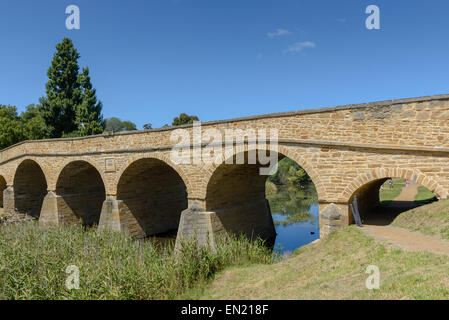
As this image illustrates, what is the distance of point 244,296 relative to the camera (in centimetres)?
628

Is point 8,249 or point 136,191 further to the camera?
point 136,191

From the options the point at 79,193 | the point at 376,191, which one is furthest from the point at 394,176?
the point at 79,193

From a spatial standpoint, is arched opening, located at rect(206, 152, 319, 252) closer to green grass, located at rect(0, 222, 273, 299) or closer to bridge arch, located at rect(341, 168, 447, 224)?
bridge arch, located at rect(341, 168, 447, 224)

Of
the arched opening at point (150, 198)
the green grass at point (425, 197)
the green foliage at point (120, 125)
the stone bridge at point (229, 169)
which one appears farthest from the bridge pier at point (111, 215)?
the green foliage at point (120, 125)

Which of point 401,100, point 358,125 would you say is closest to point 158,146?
point 358,125

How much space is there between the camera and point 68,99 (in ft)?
89.0

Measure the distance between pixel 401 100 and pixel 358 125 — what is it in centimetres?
124

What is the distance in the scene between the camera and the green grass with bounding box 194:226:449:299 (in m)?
4.73

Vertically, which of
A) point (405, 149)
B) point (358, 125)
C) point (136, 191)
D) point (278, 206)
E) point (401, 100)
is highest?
point (401, 100)

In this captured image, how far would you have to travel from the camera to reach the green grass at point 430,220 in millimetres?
7095

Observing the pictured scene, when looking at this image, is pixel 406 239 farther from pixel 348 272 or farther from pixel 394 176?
pixel 348 272

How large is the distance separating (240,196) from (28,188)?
17370mm
